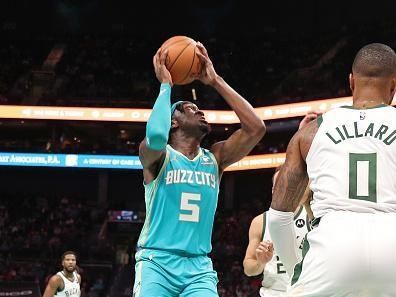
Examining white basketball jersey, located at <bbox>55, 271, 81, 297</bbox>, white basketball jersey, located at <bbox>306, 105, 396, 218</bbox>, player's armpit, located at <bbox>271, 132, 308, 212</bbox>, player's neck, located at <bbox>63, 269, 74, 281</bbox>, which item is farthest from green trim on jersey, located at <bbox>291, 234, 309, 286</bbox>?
player's neck, located at <bbox>63, 269, 74, 281</bbox>

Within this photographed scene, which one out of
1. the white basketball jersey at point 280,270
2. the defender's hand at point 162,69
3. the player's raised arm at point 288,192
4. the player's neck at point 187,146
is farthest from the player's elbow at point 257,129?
the player's raised arm at point 288,192

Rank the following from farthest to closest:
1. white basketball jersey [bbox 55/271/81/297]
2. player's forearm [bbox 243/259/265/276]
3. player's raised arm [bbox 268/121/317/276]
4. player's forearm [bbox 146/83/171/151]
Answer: white basketball jersey [bbox 55/271/81/297] → player's forearm [bbox 243/259/265/276] → player's forearm [bbox 146/83/171/151] → player's raised arm [bbox 268/121/317/276]

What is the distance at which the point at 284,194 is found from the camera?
3.12 metres

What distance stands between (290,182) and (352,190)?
1.23 feet

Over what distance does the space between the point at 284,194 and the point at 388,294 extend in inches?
25.7

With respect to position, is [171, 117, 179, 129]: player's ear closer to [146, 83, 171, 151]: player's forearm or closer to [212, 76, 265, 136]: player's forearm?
[212, 76, 265, 136]: player's forearm

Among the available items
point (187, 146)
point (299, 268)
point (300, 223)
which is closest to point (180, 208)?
point (187, 146)

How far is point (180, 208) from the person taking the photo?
4.34 meters

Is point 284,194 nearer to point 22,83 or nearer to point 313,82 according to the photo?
point 313,82

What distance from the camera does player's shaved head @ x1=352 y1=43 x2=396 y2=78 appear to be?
9.68 feet

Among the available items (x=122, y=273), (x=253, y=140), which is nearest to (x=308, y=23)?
(x=122, y=273)

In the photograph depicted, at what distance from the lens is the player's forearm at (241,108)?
465 cm

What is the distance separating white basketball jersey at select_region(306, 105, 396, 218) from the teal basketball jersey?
58.4 inches

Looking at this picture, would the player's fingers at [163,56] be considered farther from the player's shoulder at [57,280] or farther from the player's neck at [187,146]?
the player's shoulder at [57,280]
